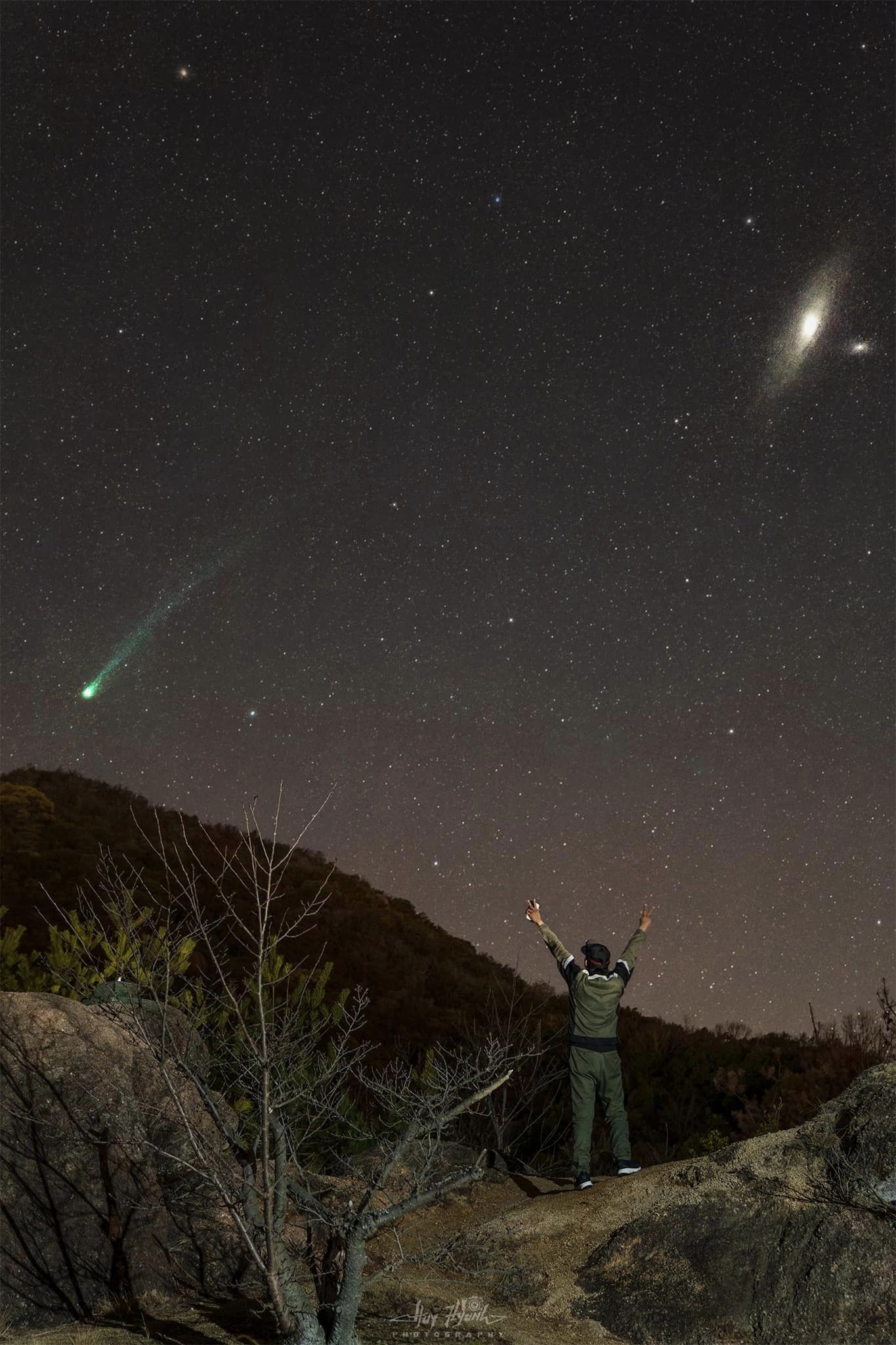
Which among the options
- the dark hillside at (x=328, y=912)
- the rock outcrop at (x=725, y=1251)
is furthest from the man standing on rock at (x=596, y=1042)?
the dark hillside at (x=328, y=912)

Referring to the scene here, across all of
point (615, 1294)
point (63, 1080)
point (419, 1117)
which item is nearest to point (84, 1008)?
point (63, 1080)

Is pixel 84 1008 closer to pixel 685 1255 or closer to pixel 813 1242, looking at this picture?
pixel 685 1255

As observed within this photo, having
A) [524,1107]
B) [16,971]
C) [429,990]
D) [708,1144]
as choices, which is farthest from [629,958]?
[429,990]

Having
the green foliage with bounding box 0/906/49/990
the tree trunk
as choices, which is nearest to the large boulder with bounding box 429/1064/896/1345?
the tree trunk

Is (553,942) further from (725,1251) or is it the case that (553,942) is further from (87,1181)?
(87,1181)

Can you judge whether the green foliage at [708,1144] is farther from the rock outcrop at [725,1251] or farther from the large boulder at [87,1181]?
the large boulder at [87,1181]

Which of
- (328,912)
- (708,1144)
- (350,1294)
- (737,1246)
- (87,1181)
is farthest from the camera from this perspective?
(328,912)

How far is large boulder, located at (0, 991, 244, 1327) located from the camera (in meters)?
5.77

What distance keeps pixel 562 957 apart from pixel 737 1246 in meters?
2.72

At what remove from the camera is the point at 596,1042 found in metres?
8.43

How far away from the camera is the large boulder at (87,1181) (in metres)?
5.77

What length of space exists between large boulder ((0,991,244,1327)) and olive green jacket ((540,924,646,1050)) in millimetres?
3132

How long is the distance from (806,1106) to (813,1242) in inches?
199

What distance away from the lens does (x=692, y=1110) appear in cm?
1409
